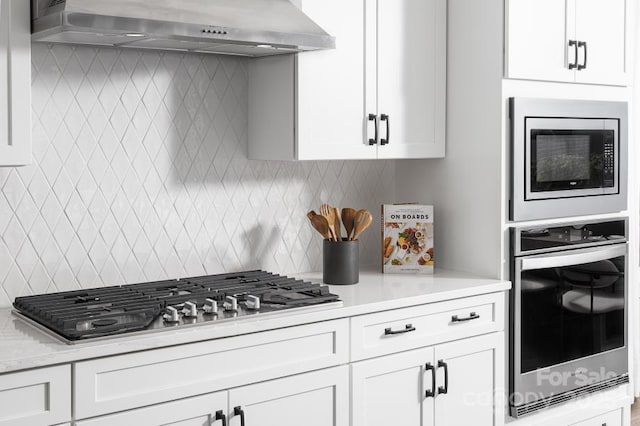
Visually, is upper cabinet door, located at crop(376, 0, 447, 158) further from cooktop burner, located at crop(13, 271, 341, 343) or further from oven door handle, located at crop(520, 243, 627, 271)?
cooktop burner, located at crop(13, 271, 341, 343)

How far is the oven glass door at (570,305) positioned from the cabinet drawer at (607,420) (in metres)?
0.29

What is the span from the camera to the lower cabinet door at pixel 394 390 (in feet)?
9.05

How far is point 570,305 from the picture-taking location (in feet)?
11.0

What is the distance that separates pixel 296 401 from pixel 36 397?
0.82m

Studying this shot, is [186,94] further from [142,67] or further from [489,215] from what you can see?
[489,215]

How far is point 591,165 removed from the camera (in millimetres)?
3420

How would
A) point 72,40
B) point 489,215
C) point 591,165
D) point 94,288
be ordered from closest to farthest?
1. point 72,40
2. point 94,288
3. point 489,215
4. point 591,165

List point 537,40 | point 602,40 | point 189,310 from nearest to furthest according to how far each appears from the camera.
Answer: point 189,310 → point 537,40 → point 602,40

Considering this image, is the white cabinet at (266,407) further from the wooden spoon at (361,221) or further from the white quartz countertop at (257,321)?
the wooden spoon at (361,221)

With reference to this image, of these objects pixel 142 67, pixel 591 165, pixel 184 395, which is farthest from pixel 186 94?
pixel 591 165

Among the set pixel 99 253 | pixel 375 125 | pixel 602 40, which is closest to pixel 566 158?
pixel 602 40

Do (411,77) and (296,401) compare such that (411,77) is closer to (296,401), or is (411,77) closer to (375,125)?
(375,125)

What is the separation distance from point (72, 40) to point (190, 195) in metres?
0.71

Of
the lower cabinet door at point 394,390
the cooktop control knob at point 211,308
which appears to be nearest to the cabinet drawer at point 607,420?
the lower cabinet door at point 394,390
